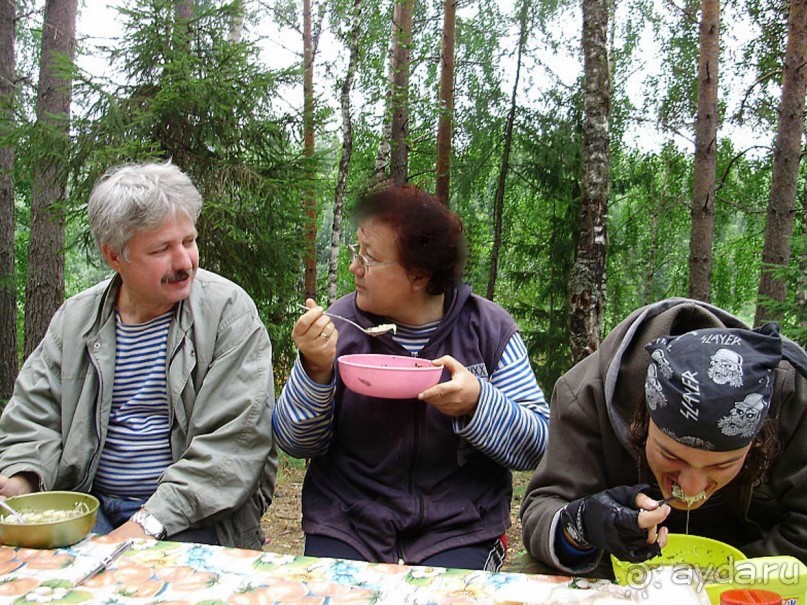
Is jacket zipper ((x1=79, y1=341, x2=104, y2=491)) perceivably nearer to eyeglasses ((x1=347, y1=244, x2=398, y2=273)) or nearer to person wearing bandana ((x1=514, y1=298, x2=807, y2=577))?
eyeglasses ((x1=347, y1=244, x2=398, y2=273))

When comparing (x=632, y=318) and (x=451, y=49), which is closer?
(x=632, y=318)

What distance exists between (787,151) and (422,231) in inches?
191

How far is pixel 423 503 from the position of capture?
6.03ft

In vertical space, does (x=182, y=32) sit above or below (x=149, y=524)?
above

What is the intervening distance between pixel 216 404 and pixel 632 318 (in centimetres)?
114

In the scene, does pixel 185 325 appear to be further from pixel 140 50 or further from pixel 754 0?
pixel 754 0

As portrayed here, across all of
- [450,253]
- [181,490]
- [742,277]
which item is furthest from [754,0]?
[181,490]

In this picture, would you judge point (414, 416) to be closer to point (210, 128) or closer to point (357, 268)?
point (357, 268)

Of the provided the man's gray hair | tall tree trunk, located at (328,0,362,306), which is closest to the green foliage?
tall tree trunk, located at (328,0,362,306)

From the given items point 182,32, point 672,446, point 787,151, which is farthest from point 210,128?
point 787,151

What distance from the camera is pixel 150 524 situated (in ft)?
5.57

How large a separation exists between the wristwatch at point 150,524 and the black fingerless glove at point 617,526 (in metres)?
1.02

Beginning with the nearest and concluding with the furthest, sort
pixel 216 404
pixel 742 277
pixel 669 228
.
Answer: pixel 216 404
pixel 742 277
pixel 669 228

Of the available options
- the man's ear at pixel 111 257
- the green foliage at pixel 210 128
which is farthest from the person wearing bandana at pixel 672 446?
the green foliage at pixel 210 128
